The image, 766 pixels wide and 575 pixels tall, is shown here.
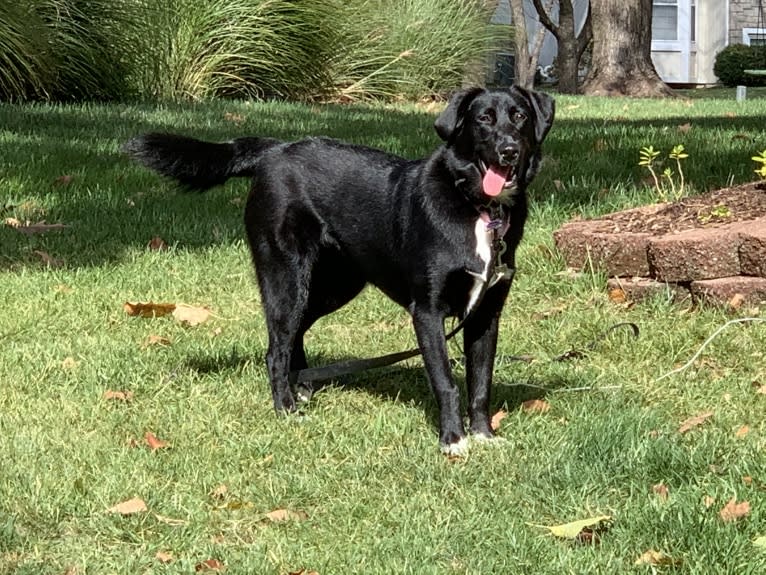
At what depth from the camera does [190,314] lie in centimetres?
648

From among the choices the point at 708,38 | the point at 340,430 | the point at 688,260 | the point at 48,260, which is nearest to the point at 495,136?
the point at 340,430

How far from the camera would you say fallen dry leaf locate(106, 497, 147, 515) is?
154 inches

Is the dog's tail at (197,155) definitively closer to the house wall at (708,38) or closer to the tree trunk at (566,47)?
the tree trunk at (566,47)

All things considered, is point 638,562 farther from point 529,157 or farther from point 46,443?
point 46,443

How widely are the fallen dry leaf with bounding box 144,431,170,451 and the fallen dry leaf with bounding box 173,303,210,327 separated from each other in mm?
1763

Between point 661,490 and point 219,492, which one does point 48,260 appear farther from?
point 661,490

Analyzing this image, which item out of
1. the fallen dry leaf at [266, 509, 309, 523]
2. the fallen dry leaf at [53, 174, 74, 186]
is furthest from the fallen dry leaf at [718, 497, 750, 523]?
the fallen dry leaf at [53, 174, 74, 186]

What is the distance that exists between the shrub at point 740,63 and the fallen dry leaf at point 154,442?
29.5 meters

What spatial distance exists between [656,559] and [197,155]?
2.74 meters

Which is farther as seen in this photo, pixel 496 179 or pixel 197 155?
pixel 197 155

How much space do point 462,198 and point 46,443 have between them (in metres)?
1.73

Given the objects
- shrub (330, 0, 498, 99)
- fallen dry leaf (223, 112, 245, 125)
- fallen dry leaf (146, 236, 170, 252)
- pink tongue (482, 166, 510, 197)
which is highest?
pink tongue (482, 166, 510, 197)

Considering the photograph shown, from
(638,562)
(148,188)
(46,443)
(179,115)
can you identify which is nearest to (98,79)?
(179,115)

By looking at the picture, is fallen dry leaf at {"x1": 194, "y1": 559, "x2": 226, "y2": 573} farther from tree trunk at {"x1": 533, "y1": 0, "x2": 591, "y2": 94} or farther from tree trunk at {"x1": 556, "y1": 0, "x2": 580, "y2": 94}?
tree trunk at {"x1": 556, "y1": 0, "x2": 580, "y2": 94}
